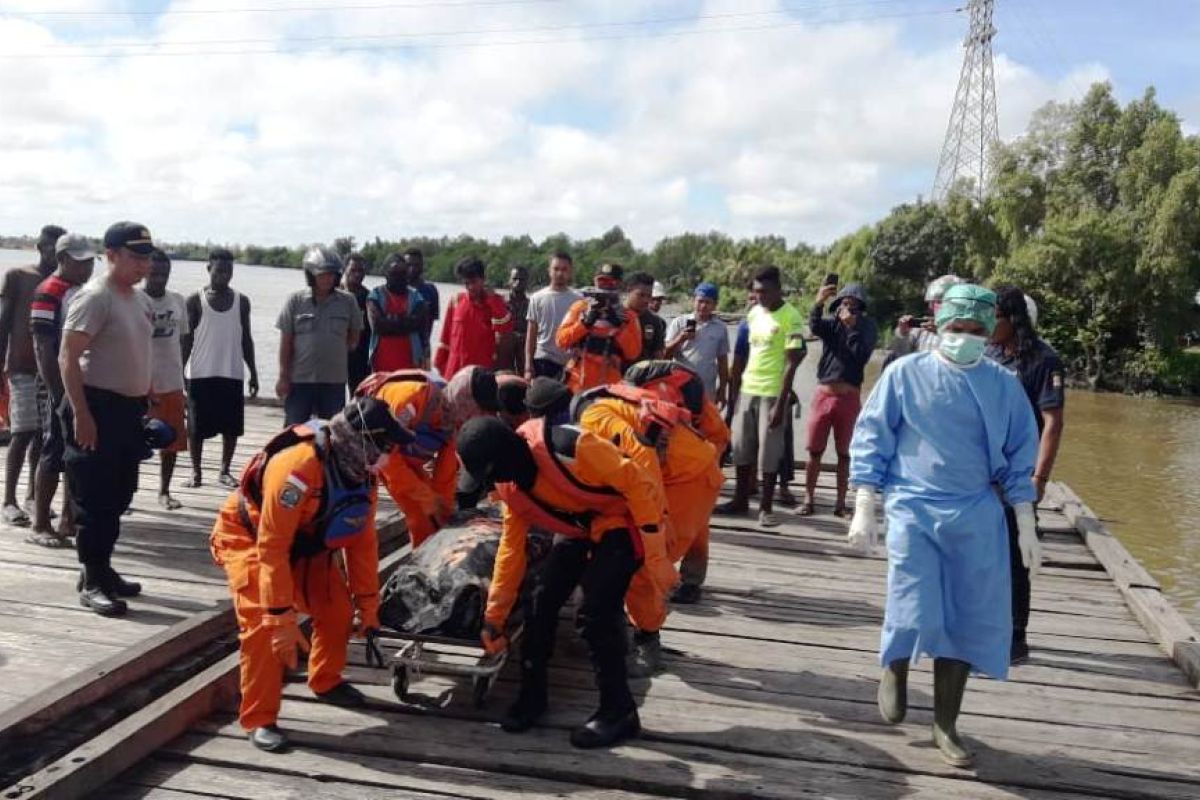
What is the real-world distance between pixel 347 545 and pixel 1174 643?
409 cm

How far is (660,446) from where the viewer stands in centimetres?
465

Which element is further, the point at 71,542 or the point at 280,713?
the point at 71,542

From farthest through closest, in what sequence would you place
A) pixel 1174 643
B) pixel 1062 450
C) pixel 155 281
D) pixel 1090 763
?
pixel 1062 450
pixel 155 281
pixel 1174 643
pixel 1090 763

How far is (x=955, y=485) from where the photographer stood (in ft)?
12.1

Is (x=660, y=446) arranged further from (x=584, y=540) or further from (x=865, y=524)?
(x=865, y=524)

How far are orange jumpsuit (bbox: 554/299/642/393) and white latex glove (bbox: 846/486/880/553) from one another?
276 cm

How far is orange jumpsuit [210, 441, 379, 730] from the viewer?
3.59 metres

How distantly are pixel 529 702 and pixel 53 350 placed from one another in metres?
3.33

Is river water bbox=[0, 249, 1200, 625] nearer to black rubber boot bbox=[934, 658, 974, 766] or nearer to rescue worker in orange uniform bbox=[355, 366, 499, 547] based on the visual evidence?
rescue worker in orange uniform bbox=[355, 366, 499, 547]

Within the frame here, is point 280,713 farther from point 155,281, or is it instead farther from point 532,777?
point 155,281

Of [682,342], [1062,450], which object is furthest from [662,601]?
[1062,450]

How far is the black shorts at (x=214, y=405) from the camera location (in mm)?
7332

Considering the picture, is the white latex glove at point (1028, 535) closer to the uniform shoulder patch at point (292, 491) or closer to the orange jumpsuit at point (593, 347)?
the uniform shoulder patch at point (292, 491)

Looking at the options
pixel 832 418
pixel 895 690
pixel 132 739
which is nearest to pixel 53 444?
pixel 132 739
